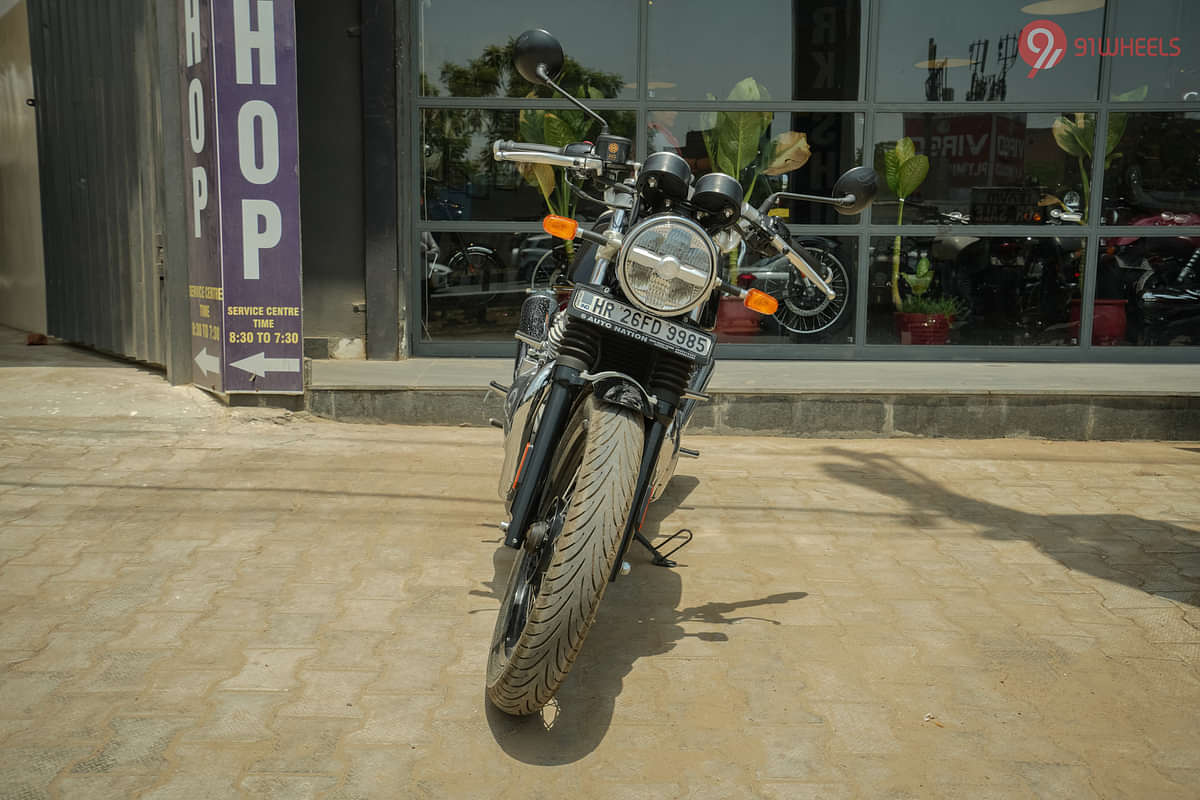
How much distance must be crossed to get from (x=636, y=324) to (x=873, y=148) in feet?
18.7

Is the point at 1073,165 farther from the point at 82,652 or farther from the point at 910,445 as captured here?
the point at 82,652

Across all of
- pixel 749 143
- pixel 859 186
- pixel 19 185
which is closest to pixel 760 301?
pixel 859 186

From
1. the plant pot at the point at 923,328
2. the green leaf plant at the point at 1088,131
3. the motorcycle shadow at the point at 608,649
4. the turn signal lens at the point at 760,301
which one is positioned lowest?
the motorcycle shadow at the point at 608,649

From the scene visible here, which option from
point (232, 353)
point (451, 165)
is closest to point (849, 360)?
point (451, 165)

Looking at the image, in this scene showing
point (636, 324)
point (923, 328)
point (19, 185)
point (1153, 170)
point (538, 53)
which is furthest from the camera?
point (19, 185)

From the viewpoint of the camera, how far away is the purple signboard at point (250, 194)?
5934 millimetres

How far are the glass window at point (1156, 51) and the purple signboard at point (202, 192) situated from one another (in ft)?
21.3

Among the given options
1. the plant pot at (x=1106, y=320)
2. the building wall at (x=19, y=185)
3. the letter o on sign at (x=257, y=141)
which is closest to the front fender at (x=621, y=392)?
the letter o on sign at (x=257, y=141)

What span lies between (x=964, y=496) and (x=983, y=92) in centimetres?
404

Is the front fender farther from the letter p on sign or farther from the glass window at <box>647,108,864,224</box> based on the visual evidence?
the glass window at <box>647,108,864,224</box>

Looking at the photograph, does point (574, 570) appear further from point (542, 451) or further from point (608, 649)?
point (608, 649)

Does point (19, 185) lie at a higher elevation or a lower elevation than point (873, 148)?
lower

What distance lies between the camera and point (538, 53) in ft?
10.8

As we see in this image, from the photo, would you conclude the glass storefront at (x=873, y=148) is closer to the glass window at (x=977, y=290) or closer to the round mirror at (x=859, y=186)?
the glass window at (x=977, y=290)
